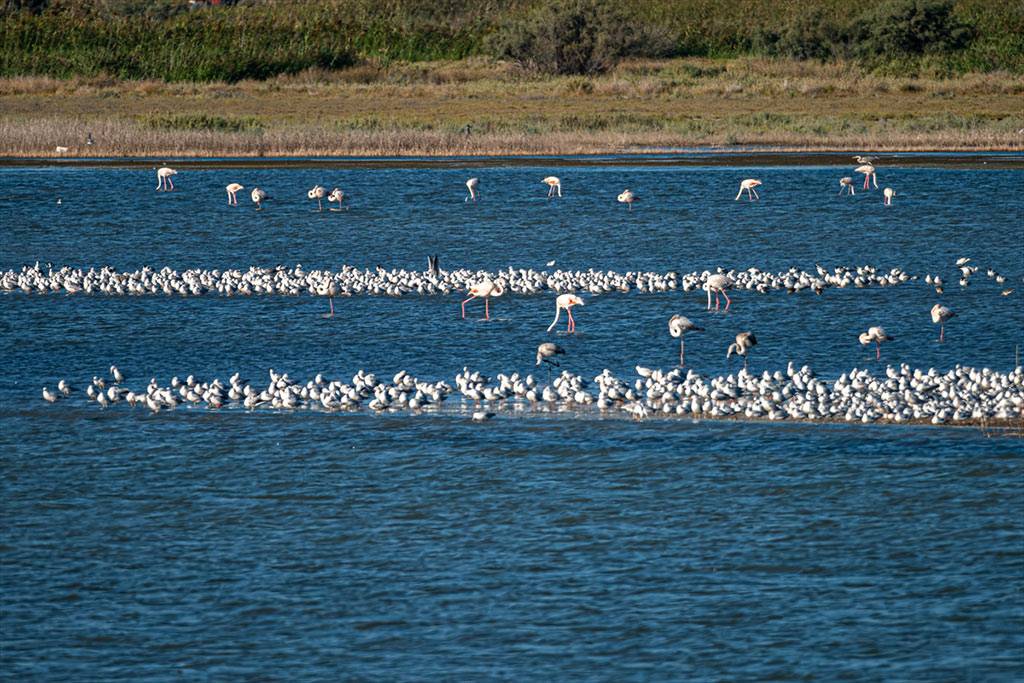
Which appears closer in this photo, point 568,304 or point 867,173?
point 568,304

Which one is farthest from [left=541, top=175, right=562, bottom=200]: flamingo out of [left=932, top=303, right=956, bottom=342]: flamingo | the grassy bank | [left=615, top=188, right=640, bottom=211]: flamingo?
[left=932, top=303, right=956, bottom=342]: flamingo

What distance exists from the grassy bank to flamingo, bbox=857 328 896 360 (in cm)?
2303

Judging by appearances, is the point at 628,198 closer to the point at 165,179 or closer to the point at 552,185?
the point at 552,185

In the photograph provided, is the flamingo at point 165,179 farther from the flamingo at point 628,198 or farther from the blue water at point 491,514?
the blue water at point 491,514

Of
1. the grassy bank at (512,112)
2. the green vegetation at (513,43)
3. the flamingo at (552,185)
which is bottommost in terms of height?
the flamingo at (552,185)

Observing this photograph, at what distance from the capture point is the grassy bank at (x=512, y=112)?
137 ft

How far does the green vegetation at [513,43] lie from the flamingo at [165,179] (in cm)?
2147

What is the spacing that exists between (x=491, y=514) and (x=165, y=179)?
81.5ft

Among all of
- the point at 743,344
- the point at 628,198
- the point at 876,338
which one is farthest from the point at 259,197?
the point at 876,338

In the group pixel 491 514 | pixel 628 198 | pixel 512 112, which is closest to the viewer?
pixel 491 514

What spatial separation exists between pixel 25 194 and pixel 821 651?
28.6 metres

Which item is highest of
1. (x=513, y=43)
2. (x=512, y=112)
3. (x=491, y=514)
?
(x=513, y=43)

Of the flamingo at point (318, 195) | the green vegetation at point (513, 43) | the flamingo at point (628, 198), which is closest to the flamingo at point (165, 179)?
the flamingo at point (318, 195)

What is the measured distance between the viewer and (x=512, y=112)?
47.9m
